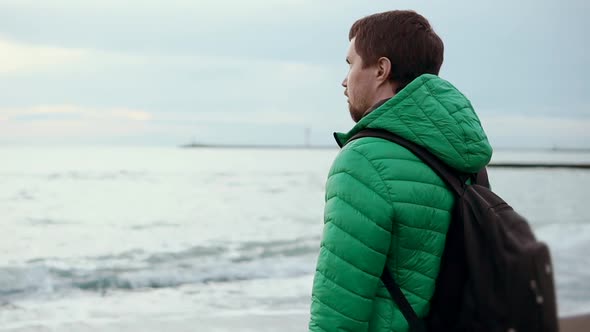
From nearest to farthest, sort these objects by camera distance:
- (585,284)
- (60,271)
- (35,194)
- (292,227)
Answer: (585,284) < (60,271) < (292,227) < (35,194)

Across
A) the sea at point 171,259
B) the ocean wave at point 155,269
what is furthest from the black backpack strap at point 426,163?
the ocean wave at point 155,269

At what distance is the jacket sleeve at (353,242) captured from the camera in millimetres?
1360

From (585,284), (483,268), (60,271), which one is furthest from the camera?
(60,271)

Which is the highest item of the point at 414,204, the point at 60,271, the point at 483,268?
the point at 414,204

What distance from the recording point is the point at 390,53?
4.92 ft

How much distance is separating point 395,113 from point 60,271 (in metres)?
10.7

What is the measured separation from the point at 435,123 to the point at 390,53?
8.0 inches

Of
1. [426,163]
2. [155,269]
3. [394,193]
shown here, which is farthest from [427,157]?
[155,269]

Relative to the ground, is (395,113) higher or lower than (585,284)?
higher

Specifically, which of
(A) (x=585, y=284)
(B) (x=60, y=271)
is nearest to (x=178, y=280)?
(B) (x=60, y=271)

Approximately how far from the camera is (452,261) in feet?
4.62

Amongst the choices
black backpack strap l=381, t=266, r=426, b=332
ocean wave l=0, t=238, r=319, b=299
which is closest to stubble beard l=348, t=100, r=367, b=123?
black backpack strap l=381, t=266, r=426, b=332

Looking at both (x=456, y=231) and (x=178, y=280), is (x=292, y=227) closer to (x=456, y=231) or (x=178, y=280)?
(x=178, y=280)

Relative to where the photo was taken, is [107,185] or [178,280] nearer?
[178,280]
